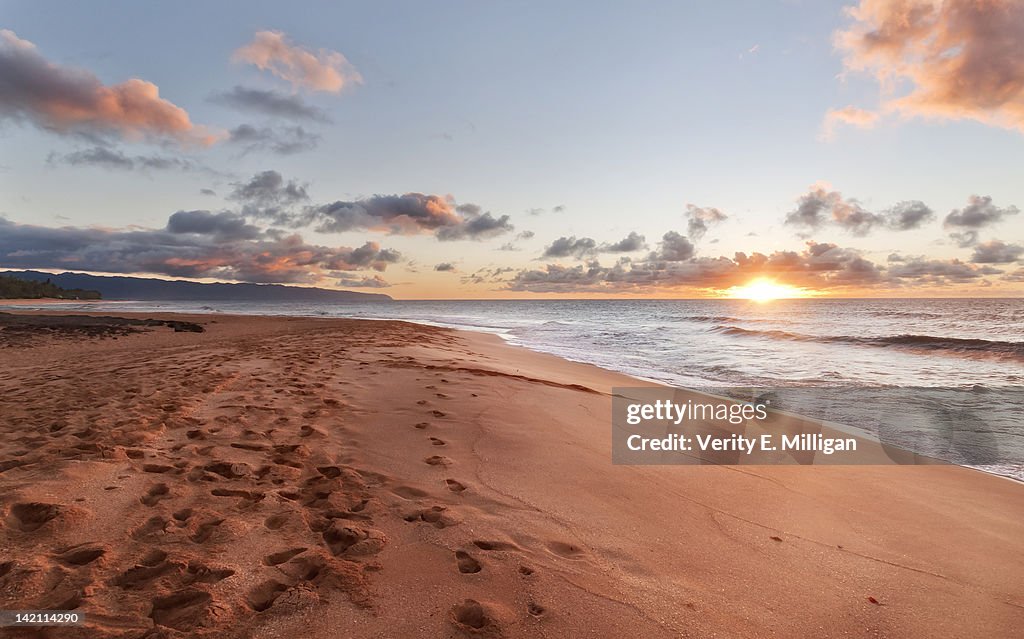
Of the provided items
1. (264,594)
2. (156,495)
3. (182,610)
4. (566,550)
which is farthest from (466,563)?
(156,495)

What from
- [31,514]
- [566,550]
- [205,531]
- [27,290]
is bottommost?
[566,550]

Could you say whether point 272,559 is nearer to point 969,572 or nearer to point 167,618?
point 167,618

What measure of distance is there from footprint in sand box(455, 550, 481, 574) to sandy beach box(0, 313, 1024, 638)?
14 mm

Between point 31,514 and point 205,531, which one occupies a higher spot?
point 31,514

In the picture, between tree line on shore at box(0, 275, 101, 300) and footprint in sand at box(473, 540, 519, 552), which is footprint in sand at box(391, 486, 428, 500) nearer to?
footprint in sand at box(473, 540, 519, 552)

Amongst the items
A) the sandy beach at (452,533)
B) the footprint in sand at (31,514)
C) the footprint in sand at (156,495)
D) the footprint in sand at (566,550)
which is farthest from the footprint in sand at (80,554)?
the footprint in sand at (566,550)

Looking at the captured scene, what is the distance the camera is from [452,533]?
10.7 ft

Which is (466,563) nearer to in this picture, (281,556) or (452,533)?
(452,533)

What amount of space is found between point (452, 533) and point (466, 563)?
0.39 meters

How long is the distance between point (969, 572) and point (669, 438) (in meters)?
3.09

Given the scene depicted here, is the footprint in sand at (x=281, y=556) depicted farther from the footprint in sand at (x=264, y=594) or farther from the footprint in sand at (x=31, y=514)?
the footprint in sand at (x=31, y=514)

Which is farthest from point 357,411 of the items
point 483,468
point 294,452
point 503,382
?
point 503,382

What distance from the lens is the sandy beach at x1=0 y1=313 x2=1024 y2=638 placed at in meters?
2.44

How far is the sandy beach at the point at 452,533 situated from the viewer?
2.44 meters
